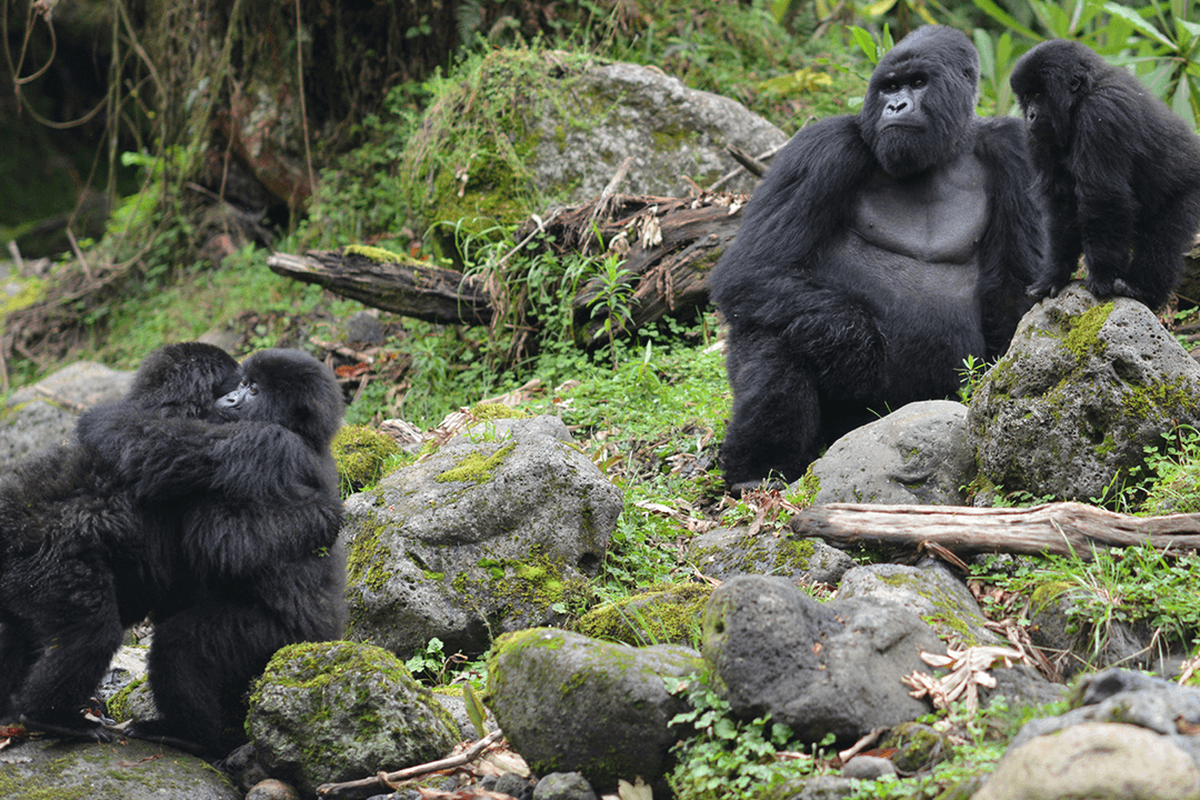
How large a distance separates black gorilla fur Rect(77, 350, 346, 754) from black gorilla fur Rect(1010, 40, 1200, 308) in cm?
270

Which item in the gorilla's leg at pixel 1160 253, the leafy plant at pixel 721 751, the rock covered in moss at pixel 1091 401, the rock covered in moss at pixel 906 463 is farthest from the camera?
the rock covered in moss at pixel 906 463

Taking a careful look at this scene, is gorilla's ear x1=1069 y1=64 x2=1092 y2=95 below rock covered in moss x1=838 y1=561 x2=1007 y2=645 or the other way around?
the other way around

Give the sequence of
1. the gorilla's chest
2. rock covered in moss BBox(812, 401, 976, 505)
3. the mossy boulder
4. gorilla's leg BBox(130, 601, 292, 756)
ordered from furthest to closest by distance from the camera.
A: 1. the mossy boulder
2. the gorilla's chest
3. rock covered in moss BBox(812, 401, 976, 505)
4. gorilla's leg BBox(130, 601, 292, 756)

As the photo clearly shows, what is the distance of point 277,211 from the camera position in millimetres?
10359

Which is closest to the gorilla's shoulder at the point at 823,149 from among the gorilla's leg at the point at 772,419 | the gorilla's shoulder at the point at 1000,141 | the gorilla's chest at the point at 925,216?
the gorilla's chest at the point at 925,216

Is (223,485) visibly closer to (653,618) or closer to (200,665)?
(200,665)

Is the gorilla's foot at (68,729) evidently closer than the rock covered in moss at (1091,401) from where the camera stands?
Yes

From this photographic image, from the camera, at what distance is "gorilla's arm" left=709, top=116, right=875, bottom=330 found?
4.50 m

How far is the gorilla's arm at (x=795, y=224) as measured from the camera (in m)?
4.50

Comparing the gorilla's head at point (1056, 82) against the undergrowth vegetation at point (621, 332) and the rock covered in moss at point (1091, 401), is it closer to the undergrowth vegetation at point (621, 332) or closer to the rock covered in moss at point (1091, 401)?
the rock covered in moss at point (1091, 401)

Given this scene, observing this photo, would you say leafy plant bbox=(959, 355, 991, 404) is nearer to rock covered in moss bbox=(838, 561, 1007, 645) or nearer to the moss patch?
rock covered in moss bbox=(838, 561, 1007, 645)

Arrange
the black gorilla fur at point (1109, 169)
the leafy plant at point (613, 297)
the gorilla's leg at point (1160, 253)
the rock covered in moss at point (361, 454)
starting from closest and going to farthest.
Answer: the black gorilla fur at point (1109, 169)
the gorilla's leg at point (1160, 253)
the rock covered in moss at point (361, 454)
the leafy plant at point (613, 297)

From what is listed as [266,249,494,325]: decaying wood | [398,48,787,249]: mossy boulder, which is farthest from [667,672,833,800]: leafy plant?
[398,48,787,249]: mossy boulder

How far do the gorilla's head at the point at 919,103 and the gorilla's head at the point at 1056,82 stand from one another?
0.93 metres
